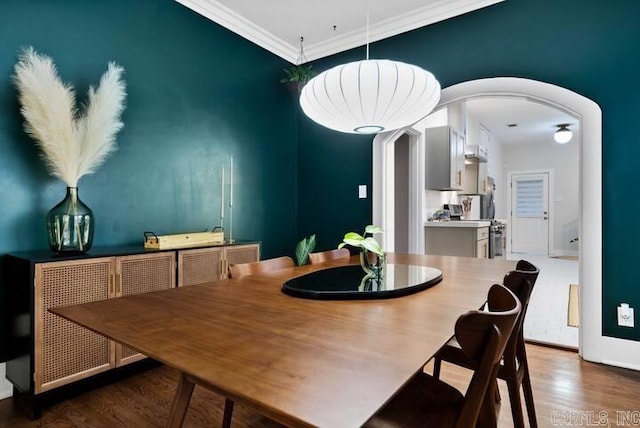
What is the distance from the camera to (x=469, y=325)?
2.53ft

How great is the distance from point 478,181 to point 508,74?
11.7 feet

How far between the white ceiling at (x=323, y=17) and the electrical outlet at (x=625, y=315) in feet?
8.11

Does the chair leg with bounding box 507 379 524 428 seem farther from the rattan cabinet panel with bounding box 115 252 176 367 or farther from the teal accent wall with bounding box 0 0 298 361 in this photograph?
the teal accent wall with bounding box 0 0 298 361

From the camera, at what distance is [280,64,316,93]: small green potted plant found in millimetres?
3547

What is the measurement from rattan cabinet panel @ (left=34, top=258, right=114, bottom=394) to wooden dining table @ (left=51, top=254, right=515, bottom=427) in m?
0.91

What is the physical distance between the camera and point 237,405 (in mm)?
1883

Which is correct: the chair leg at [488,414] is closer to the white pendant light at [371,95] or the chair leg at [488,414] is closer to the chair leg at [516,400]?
the chair leg at [516,400]

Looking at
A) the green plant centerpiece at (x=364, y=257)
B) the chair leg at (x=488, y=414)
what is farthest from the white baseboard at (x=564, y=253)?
the chair leg at (x=488, y=414)

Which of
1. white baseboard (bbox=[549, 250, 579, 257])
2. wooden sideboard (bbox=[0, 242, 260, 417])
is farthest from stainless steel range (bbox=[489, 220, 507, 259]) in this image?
wooden sideboard (bbox=[0, 242, 260, 417])

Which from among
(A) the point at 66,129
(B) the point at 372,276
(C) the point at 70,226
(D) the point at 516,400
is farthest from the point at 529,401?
(A) the point at 66,129

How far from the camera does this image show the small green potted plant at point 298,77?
355 cm

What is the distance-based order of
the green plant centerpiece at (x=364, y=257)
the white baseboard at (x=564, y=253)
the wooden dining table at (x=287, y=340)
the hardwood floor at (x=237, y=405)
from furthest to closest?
1. the white baseboard at (x=564, y=253)
2. the hardwood floor at (x=237, y=405)
3. the green plant centerpiece at (x=364, y=257)
4. the wooden dining table at (x=287, y=340)

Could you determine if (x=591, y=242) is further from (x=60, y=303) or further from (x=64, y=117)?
(x=64, y=117)

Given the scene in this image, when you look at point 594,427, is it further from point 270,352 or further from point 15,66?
point 15,66
